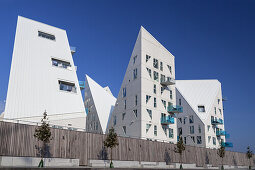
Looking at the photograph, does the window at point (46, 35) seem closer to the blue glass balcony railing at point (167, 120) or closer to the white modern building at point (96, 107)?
the blue glass balcony railing at point (167, 120)

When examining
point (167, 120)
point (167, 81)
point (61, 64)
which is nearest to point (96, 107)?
point (167, 81)

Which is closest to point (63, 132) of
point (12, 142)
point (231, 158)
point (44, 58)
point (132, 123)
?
point (12, 142)

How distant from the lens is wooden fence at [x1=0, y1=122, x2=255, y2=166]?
23.6 meters

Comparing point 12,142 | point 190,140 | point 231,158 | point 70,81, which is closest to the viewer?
point 12,142

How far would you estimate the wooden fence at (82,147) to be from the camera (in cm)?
2362

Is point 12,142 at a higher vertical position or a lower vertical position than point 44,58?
lower

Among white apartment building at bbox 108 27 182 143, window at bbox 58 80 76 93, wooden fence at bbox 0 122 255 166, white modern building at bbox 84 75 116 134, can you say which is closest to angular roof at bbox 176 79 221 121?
white apartment building at bbox 108 27 182 143

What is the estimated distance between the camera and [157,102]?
4769 cm

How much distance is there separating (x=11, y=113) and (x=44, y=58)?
36.5ft

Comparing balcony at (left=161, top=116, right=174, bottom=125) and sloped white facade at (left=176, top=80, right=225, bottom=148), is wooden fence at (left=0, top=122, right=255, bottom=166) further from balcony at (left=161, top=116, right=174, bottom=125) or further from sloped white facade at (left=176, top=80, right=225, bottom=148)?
sloped white facade at (left=176, top=80, right=225, bottom=148)

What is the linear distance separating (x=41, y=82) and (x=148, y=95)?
18749mm

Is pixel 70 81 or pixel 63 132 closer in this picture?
pixel 63 132

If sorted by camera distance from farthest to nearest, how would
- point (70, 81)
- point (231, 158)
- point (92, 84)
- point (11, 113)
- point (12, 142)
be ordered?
1. point (92, 84)
2. point (231, 158)
3. point (70, 81)
4. point (11, 113)
5. point (12, 142)

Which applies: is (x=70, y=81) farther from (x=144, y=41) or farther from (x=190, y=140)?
(x=190, y=140)
